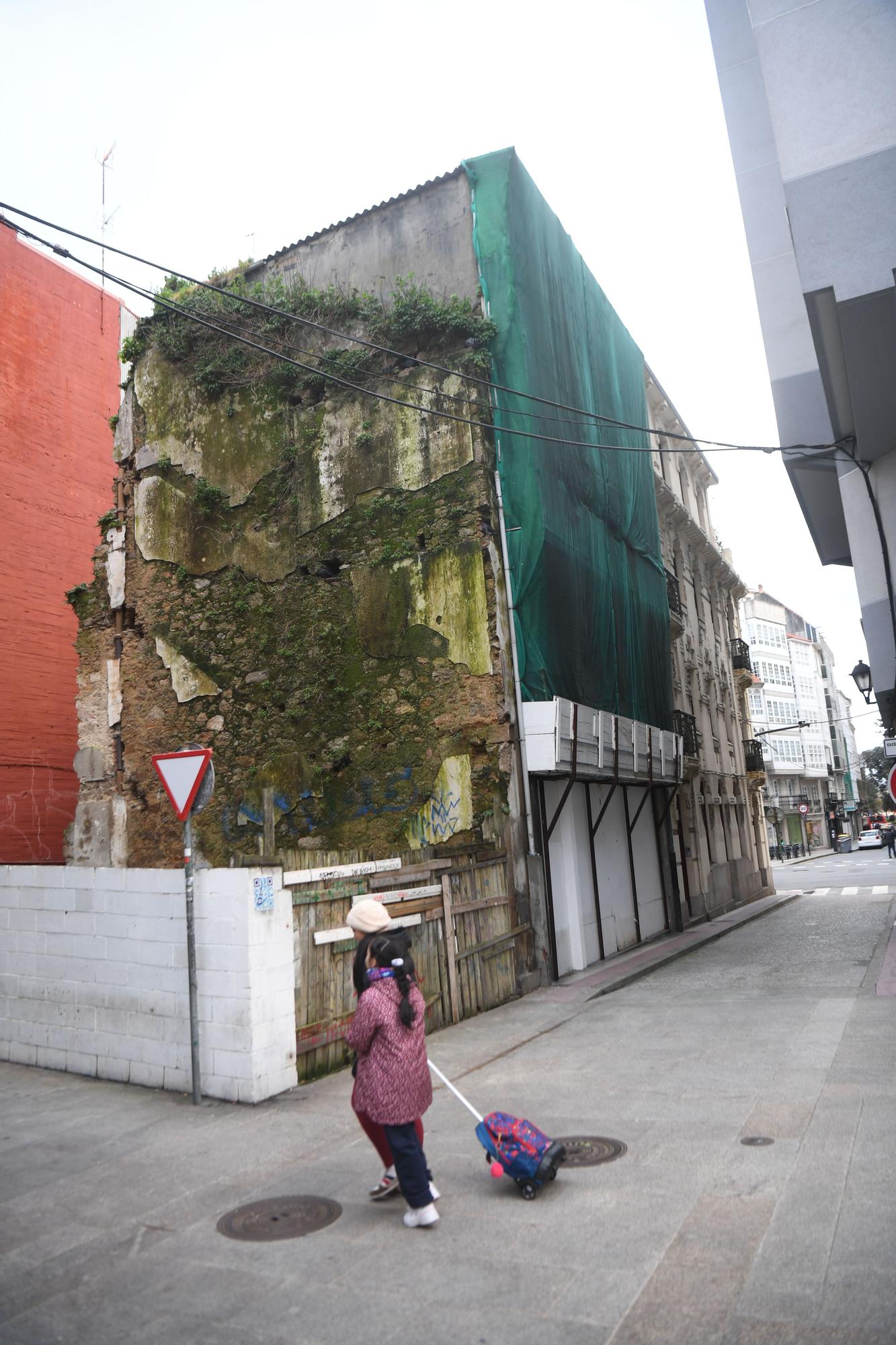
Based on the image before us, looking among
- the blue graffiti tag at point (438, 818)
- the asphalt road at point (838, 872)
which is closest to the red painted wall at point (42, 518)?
the blue graffiti tag at point (438, 818)

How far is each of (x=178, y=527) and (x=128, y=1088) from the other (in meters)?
10.1

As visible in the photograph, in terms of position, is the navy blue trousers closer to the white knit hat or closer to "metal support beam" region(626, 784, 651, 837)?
the white knit hat

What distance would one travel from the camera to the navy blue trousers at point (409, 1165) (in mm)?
4656

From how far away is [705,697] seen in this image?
1111 inches

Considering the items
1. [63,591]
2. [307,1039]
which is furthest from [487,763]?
[63,591]

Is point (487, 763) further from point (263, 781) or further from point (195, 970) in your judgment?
point (195, 970)

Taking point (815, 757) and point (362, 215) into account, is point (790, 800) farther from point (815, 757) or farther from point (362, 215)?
point (362, 215)

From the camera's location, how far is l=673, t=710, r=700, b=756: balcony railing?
22875mm

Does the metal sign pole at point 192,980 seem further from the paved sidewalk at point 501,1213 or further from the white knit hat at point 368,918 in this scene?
the white knit hat at point 368,918

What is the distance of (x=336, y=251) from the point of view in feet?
Answer: 54.4

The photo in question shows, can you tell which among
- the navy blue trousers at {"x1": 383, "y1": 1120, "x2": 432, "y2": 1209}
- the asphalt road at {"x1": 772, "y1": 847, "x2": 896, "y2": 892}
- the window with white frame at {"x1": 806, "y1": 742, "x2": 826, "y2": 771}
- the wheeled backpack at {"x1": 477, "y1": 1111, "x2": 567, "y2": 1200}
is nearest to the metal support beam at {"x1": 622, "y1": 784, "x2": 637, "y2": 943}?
the wheeled backpack at {"x1": 477, "y1": 1111, "x2": 567, "y2": 1200}

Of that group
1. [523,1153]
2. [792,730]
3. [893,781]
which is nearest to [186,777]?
[523,1153]

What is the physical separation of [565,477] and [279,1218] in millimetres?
13030

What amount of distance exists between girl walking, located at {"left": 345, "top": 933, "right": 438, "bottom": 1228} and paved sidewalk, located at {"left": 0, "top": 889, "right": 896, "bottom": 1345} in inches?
11.2
